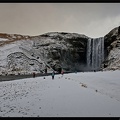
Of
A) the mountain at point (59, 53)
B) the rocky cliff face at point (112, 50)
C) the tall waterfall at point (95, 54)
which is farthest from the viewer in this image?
the tall waterfall at point (95, 54)

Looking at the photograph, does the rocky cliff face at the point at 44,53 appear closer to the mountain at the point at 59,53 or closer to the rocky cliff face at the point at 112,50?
the mountain at the point at 59,53

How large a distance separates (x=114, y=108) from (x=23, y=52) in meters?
68.1

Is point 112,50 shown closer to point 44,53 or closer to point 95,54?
point 95,54

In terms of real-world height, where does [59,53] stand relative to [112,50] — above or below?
below

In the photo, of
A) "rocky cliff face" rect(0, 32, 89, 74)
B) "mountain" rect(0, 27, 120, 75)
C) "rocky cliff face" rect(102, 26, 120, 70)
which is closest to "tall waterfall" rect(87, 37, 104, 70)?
"mountain" rect(0, 27, 120, 75)

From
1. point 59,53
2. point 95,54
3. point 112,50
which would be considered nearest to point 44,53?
point 59,53

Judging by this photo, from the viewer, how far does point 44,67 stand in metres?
77.8

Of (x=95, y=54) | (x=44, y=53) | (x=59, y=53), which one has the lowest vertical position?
(x=95, y=54)

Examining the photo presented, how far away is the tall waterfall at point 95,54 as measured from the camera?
285 ft

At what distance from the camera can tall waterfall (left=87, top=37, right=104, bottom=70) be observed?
285 feet

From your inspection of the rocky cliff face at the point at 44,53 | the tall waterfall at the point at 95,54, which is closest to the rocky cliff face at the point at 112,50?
the tall waterfall at the point at 95,54

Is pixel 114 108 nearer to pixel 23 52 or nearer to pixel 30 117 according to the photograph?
pixel 30 117

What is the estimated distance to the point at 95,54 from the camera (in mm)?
88000

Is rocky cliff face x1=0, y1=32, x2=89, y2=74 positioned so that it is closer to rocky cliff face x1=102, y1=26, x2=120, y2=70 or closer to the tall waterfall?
the tall waterfall
